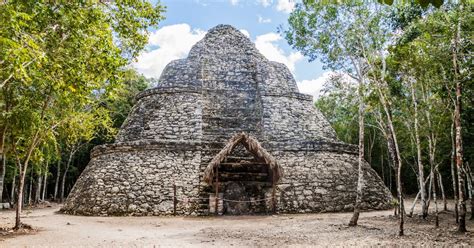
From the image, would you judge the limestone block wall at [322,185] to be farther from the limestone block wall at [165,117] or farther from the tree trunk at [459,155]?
the tree trunk at [459,155]

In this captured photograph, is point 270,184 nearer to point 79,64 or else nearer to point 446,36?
point 446,36

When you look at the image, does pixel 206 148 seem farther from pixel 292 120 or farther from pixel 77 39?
pixel 77 39

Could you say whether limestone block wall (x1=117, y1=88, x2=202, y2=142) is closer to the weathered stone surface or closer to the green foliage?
the weathered stone surface

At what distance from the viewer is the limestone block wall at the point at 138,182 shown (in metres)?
12.5

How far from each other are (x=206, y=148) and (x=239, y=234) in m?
6.30

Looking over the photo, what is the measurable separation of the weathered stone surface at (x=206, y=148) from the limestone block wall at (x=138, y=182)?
1.4 inches

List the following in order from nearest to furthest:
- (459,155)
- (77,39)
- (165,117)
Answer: (77,39), (459,155), (165,117)

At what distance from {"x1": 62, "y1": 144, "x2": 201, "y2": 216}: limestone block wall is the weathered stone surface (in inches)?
1.4

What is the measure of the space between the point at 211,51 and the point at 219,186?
→ 10.5 m

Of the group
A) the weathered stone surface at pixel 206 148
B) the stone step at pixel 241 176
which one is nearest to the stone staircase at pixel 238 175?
the stone step at pixel 241 176

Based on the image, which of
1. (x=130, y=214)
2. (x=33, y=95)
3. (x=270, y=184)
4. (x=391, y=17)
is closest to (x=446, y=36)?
(x=391, y=17)

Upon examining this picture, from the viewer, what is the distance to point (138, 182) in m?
13.0

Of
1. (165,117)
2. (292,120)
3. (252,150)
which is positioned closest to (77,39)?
(252,150)

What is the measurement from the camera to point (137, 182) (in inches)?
512
